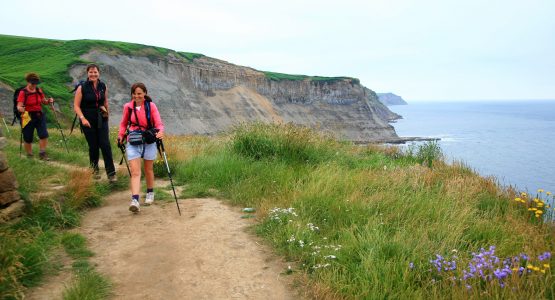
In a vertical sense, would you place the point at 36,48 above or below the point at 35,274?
above

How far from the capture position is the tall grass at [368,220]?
3781 mm

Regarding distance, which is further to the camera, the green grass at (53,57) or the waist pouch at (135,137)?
the green grass at (53,57)

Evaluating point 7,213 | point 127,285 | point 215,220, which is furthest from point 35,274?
point 215,220

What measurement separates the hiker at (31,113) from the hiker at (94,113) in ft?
9.99

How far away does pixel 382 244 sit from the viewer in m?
4.38

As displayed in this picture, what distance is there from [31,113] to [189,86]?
63.6 m

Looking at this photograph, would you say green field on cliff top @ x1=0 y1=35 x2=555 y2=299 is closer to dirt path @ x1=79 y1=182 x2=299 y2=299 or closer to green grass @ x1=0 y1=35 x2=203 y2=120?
dirt path @ x1=79 y1=182 x2=299 y2=299

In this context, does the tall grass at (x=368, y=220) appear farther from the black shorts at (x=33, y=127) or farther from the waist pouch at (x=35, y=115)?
the waist pouch at (x=35, y=115)

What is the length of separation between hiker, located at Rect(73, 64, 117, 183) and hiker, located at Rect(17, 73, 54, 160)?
304 centimetres

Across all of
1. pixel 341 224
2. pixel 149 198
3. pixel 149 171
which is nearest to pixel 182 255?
pixel 341 224

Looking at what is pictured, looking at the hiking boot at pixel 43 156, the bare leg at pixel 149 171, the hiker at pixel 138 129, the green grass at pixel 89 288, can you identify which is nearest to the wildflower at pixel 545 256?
the green grass at pixel 89 288

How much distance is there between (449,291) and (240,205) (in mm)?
4025

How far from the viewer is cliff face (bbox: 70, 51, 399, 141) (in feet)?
193

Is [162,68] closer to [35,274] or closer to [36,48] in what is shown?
[36,48]
